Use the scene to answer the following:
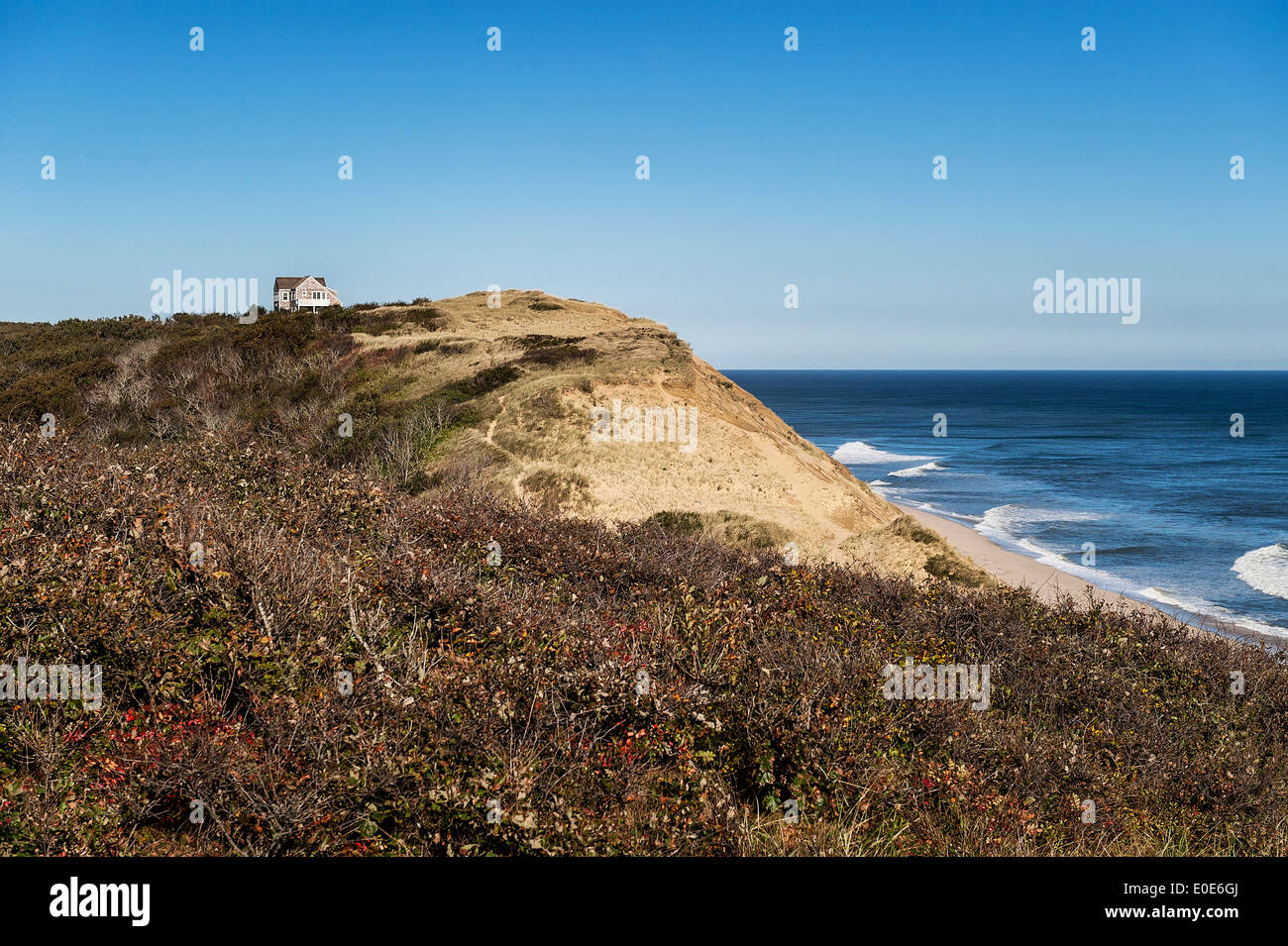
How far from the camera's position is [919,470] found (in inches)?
2694

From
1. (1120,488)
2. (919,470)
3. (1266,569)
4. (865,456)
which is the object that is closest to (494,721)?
(1266,569)

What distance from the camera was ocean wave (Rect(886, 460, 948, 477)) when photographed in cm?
6588

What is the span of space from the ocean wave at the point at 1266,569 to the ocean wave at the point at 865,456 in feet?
115

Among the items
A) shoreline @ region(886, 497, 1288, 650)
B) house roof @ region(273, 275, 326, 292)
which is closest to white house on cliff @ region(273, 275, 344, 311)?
house roof @ region(273, 275, 326, 292)

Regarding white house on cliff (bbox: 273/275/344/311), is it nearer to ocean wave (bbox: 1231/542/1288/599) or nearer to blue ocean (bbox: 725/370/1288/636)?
blue ocean (bbox: 725/370/1288/636)

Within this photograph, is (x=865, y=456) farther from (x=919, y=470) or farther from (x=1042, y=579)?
(x=1042, y=579)

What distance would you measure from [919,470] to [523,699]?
6633 centimetres

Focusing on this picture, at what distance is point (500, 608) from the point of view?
29.1 ft

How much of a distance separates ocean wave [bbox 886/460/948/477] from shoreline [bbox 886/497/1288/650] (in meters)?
18.8

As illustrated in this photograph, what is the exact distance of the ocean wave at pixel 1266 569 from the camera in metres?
34.0

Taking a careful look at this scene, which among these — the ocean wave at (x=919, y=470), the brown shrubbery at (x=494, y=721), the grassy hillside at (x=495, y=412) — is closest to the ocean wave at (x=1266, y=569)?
the grassy hillside at (x=495, y=412)
